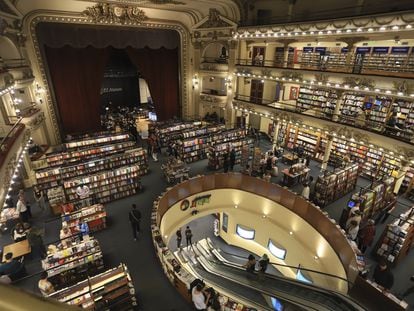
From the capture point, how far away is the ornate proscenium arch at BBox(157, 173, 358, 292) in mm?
9567

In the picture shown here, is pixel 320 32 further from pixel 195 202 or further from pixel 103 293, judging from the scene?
pixel 103 293

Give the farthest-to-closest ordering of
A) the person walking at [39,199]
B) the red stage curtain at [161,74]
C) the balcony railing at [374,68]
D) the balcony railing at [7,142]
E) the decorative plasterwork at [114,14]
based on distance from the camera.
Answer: the red stage curtain at [161,74]
the decorative plasterwork at [114,14]
the balcony railing at [374,68]
the person walking at [39,199]
the balcony railing at [7,142]

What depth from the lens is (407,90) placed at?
9906 millimetres

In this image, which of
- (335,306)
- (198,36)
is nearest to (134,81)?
(198,36)

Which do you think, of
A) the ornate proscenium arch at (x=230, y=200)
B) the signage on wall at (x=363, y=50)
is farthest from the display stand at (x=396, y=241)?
the signage on wall at (x=363, y=50)

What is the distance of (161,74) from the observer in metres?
18.5

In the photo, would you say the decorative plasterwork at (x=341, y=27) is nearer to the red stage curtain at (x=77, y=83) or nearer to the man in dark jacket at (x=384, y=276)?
the man in dark jacket at (x=384, y=276)

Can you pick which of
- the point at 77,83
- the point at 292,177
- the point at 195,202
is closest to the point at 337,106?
the point at 292,177

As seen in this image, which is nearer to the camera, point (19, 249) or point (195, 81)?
point (19, 249)

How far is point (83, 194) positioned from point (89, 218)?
156cm

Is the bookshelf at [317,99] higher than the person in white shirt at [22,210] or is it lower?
higher

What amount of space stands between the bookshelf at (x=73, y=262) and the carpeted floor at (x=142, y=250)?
58 cm

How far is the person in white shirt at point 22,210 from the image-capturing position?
31.1 ft

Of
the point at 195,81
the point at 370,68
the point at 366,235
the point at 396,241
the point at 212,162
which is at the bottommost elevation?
the point at 366,235
